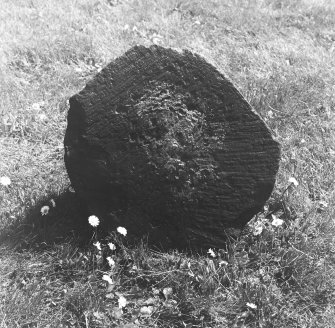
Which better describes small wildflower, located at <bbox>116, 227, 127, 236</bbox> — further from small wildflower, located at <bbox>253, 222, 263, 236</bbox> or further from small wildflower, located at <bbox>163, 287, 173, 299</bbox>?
small wildflower, located at <bbox>253, 222, 263, 236</bbox>

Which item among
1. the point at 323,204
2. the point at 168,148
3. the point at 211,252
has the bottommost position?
the point at 211,252

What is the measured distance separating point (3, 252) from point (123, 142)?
1.01 meters

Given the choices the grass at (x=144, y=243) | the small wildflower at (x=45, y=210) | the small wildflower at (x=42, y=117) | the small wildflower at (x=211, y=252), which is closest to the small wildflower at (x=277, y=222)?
the grass at (x=144, y=243)

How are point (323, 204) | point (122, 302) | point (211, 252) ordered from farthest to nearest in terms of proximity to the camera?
point (323, 204) → point (211, 252) → point (122, 302)

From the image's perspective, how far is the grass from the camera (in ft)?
8.77

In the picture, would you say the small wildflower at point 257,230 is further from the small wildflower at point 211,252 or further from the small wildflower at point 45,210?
the small wildflower at point 45,210

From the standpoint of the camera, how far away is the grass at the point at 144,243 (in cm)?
267

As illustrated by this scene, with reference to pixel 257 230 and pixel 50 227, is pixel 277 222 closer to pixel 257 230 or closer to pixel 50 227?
pixel 257 230

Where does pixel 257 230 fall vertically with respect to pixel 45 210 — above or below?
above

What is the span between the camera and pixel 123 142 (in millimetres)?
2764

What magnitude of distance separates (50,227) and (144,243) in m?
0.64

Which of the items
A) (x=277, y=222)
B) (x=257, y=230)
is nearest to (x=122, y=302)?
(x=257, y=230)

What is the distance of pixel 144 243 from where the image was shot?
2955mm

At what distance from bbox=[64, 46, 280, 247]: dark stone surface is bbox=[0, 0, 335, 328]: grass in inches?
9.1
